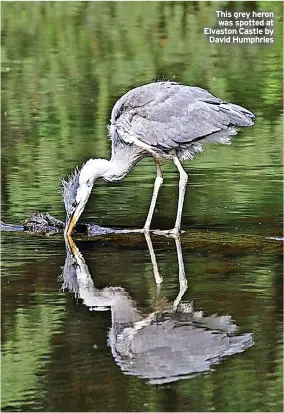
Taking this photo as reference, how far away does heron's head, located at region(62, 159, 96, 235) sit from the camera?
34.6 ft

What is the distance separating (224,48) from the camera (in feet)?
70.4

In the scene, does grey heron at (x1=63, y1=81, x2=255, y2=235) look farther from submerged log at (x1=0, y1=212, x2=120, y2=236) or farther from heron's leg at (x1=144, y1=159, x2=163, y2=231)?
submerged log at (x1=0, y1=212, x2=120, y2=236)

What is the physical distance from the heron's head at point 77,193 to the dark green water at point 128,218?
0.79 feet

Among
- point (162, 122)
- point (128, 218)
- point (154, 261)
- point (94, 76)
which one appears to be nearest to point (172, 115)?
point (162, 122)

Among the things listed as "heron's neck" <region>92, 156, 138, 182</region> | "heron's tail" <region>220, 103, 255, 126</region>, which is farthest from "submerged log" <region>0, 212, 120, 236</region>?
"heron's tail" <region>220, 103, 255, 126</region>

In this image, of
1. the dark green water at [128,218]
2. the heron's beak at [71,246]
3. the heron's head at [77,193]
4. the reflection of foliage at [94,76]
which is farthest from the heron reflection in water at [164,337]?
the reflection of foliage at [94,76]

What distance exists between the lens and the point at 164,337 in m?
7.60

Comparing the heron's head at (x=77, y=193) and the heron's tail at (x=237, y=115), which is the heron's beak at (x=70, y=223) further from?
the heron's tail at (x=237, y=115)

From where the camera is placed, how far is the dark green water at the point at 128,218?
6918 mm

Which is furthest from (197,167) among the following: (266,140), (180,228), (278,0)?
(278,0)

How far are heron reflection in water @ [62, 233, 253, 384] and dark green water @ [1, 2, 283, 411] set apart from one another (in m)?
0.05

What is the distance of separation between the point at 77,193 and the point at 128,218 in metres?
0.52

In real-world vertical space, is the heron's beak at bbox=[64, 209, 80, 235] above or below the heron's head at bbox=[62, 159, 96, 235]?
below

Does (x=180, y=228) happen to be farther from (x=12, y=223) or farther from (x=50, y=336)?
(x=50, y=336)
